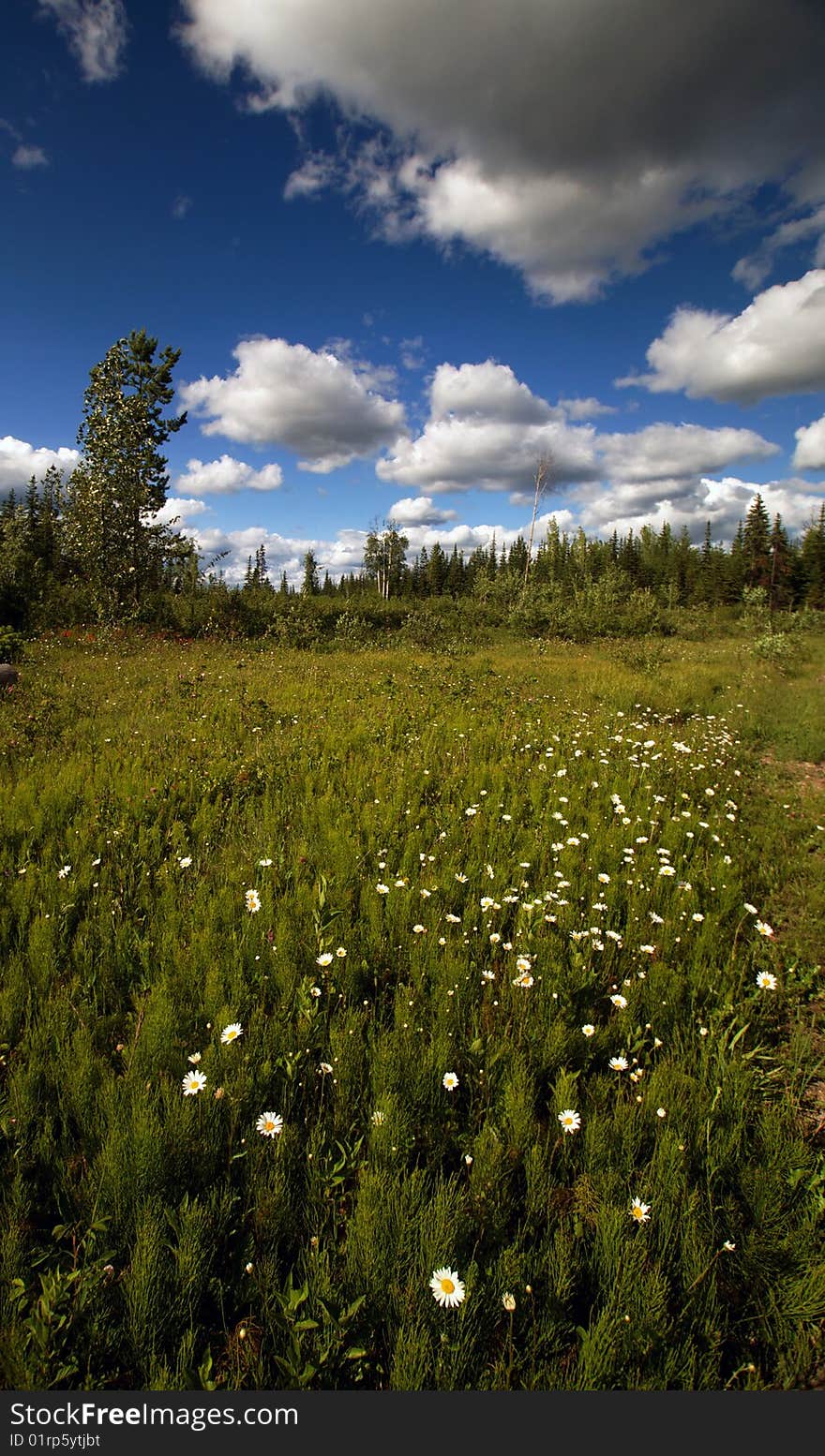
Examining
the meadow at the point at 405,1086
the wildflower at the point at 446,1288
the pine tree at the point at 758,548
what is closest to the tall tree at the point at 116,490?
the meadow at the point at 405,1086

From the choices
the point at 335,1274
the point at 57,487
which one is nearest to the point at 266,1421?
the point at 335,1274

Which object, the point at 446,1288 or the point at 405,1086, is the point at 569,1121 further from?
the point at 446,1288

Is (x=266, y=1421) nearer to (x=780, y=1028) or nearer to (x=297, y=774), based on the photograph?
(x=780, y=1028)

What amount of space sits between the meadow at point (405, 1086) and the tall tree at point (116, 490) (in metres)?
17.0

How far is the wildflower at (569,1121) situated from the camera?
2408 mm

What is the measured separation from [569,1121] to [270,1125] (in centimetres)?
132

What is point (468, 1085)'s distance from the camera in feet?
8.95

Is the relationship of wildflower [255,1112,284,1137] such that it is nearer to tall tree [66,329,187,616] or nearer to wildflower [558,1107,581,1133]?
wildflower [558,1107,581,1133]

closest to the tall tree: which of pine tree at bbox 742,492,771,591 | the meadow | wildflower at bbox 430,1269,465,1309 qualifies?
the meadow

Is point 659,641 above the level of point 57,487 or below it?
below

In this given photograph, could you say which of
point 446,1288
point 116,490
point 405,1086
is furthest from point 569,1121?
point 116,490

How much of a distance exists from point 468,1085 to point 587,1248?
0.78m

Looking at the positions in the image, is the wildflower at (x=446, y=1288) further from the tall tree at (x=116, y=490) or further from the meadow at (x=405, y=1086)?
the tall tree at (x=116, y=490)

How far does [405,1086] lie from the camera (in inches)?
104
